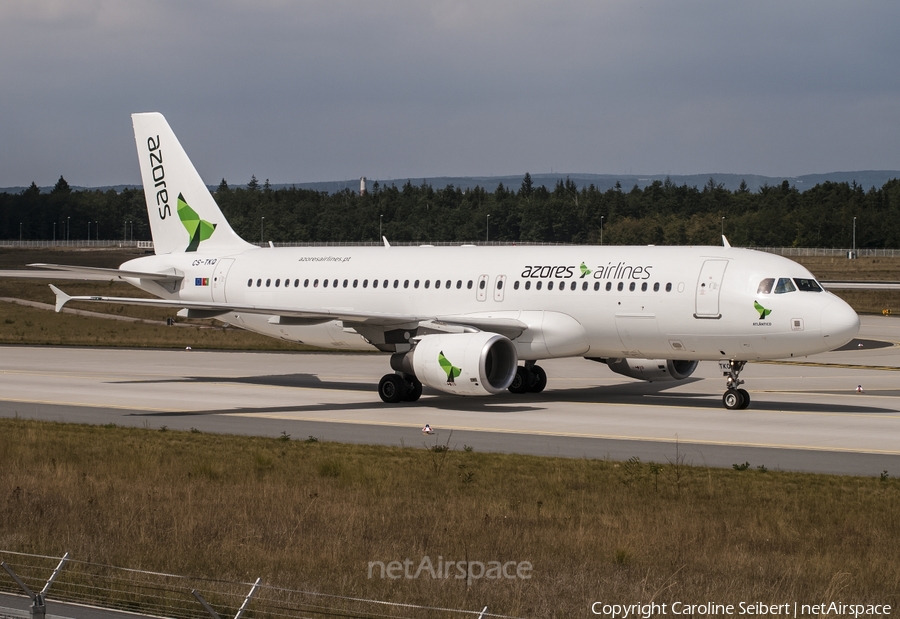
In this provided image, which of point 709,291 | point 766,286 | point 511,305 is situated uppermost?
point 766,286

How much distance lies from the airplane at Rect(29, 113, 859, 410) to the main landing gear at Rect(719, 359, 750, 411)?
0.04 meters

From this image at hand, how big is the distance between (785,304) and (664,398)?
235 inches

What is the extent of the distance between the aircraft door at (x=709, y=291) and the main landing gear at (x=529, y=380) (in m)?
6.55

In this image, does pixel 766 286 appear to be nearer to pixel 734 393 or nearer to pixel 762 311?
pixel 762 311

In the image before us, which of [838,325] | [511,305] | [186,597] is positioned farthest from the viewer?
[511,305]

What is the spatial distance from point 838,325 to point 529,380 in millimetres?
10000

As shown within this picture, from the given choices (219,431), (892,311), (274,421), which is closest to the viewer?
(219,431)

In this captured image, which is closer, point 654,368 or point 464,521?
point 464,521

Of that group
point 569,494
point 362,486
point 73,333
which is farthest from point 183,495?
point 73,333

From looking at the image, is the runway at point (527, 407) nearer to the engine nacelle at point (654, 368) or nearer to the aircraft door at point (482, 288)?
the engine nacelle at point (654, 368)

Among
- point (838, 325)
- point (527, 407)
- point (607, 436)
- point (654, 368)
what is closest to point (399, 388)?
point (527, 407)

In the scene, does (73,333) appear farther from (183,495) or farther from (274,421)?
(183,495)

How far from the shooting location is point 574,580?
12.8 metres

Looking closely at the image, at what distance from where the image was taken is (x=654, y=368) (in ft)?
114
